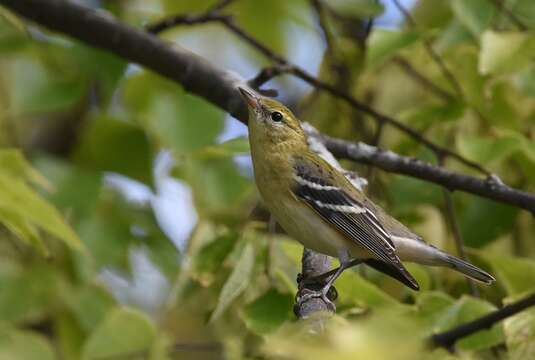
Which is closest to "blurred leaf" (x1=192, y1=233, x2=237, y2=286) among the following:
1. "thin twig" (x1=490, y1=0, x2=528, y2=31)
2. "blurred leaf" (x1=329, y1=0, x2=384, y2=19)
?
"blurred leaf" (x1=329, y1=0, x2=384, y2=19)

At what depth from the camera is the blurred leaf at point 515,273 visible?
3.75 metres

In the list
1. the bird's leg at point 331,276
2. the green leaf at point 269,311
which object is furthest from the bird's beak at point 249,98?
the green leaf at point 269,311

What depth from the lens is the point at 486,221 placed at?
4.07 metres

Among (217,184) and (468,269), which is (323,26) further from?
(468,269)

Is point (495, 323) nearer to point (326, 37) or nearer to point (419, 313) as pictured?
point (419, 313)

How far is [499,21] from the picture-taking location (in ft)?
14.6

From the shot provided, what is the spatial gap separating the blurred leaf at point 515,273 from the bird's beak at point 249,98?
129cm

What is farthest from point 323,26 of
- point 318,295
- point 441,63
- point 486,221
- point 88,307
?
point 318,295

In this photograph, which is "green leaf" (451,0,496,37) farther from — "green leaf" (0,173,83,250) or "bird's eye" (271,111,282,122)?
"green leaf" (0,173,83,250)

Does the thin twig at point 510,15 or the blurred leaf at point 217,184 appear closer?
the thin twig at point 510,15

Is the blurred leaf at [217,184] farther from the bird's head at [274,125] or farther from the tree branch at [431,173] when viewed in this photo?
the tree branch at [431,173]

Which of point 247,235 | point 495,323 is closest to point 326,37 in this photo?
point 247,235

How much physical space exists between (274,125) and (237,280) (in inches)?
50.5

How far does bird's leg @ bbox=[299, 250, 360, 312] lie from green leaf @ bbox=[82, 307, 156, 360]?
74cm
